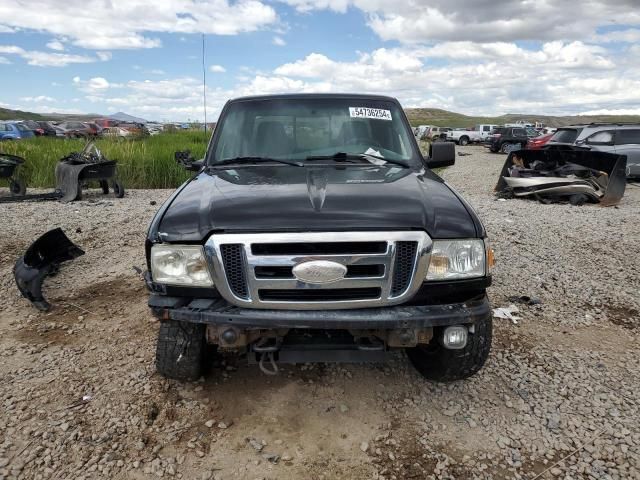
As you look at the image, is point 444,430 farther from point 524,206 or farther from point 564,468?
point 524,206

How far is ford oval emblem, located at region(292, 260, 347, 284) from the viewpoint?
2303 millimetres

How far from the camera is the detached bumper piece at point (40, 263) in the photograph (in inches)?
169

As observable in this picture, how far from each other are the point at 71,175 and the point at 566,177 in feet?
33.3

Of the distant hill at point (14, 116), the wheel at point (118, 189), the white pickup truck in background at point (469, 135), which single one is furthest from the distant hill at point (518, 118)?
the wheel at point (118, 189)

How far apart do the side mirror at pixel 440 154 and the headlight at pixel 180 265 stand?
2255mm

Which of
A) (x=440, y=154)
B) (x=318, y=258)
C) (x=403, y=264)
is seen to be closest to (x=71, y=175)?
(x=440, y=154)

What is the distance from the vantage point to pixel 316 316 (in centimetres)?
235

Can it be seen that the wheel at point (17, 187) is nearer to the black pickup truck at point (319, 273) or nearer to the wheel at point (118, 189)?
the wheel at point (118, 189)

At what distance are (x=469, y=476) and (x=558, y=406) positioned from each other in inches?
36.6

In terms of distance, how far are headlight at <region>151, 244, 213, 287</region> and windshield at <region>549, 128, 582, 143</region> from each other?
1391 centimetres

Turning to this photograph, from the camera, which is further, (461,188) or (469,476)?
(461,188)

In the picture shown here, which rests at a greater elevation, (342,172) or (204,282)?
(342,172)

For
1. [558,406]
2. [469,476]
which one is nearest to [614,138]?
[558,406]

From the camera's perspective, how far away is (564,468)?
243cm
